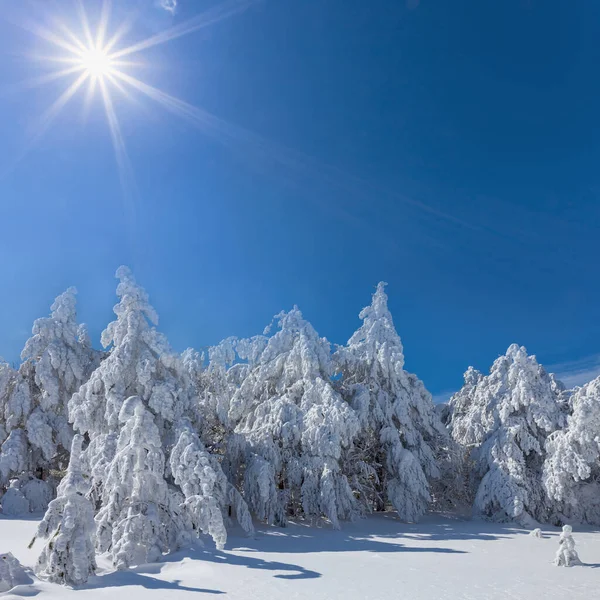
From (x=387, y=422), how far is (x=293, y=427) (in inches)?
178

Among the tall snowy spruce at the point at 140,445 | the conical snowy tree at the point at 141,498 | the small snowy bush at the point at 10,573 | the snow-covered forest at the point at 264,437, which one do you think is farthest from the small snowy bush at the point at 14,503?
the small snowy bush at the point at 10,573

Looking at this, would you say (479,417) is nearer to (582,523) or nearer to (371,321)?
(582,523)

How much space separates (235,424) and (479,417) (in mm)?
11353

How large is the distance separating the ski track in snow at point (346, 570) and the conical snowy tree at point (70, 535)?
0.23 m

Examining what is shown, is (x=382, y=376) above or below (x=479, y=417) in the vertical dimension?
above

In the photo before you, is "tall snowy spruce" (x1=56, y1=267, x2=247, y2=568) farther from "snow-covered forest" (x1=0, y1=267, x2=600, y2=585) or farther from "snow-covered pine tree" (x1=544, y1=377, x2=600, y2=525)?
"snow-covered pine tree" (x1=544, y1=377, x2=600, y2=525)

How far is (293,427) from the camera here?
1584 cm

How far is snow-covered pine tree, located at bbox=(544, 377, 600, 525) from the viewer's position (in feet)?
50.6

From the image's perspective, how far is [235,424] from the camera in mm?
19812

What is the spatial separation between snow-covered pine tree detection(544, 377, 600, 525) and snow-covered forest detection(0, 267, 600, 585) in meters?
0.05

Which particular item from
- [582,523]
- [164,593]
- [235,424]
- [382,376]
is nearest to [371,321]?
[382,376]

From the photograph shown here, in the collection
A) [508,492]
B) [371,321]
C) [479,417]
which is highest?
[371,321]

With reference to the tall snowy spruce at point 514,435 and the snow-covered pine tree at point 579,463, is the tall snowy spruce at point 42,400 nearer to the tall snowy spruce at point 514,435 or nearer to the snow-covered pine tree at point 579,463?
the tall snowy spruce at point 514,435

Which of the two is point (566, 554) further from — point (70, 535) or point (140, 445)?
point (70, 535)
